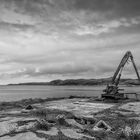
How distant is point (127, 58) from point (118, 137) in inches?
659

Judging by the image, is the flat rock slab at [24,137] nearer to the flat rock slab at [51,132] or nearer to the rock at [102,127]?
the flat rock slab at [51,132]

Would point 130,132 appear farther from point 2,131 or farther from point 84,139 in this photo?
point 2,131

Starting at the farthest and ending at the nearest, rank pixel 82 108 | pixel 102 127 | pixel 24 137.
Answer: pixel 82 108
pixel 102 127
pixel 24 137

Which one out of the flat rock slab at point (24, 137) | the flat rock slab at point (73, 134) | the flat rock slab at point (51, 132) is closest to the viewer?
the flat rock slab at point (24, 137)

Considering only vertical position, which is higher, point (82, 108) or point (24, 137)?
point (24, 137)

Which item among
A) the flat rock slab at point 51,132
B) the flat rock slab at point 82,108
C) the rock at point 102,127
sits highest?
the flat rock slab at point 51,132

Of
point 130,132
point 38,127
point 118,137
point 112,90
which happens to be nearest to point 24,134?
point 38,127

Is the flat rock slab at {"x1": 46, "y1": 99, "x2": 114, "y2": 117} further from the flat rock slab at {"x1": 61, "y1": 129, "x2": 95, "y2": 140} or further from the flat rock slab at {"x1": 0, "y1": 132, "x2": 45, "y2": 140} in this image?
the flat rock slab at {"x1": 0, "y1": 132, "x2": 45, "y2": 140}

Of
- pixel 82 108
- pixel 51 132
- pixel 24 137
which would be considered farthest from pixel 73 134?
pixel 82 108

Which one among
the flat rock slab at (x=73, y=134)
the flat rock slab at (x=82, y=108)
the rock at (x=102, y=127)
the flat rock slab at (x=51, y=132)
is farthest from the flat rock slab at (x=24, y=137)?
the flat rock slab at (x=82, y=108)

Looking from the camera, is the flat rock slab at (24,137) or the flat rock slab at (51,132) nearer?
the flat rock slab at (24,137)

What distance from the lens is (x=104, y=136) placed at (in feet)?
19.0

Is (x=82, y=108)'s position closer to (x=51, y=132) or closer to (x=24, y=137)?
(x=51, y=132)

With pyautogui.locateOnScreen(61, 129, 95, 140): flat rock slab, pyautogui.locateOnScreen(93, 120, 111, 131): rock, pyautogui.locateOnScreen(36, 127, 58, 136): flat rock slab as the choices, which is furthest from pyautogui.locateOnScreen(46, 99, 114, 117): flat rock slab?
pyautogui.locateOnScreen(36, 127, 58, 136): flat rock slab
